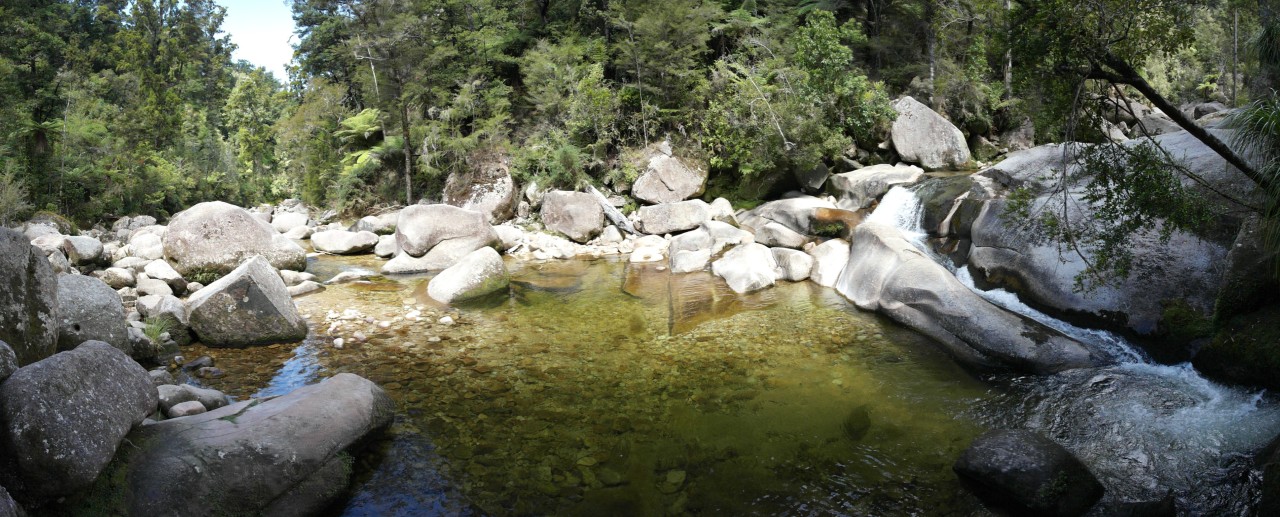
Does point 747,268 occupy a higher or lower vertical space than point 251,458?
lower

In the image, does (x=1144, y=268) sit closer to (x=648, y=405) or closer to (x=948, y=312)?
(x=948, y=312)

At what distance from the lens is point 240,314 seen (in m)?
8.27

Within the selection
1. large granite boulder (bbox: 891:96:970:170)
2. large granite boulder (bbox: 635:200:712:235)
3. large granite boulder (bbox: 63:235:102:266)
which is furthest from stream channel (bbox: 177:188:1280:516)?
large granite boulder (bbox: 891:96:970:170)

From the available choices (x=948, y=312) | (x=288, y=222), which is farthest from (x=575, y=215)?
(x=288, y=222)

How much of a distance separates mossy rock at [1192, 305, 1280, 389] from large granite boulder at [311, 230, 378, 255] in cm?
1825

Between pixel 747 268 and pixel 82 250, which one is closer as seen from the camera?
pixel 747 268

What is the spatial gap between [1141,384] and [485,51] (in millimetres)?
25501

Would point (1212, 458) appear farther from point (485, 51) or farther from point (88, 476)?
point (485, 51)

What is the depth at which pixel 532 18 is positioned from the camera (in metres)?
28.3

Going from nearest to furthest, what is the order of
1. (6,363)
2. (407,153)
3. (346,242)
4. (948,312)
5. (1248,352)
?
(6,363) → (1248,352) → (948,312) → (346,242) → (407,153)

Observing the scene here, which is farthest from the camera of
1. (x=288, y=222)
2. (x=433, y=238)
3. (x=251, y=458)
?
(x=288, y=222)

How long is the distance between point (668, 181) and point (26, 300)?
1753cm

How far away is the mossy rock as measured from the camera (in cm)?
561

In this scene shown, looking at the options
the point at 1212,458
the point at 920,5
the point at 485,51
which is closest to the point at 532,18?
the point at 485,51
